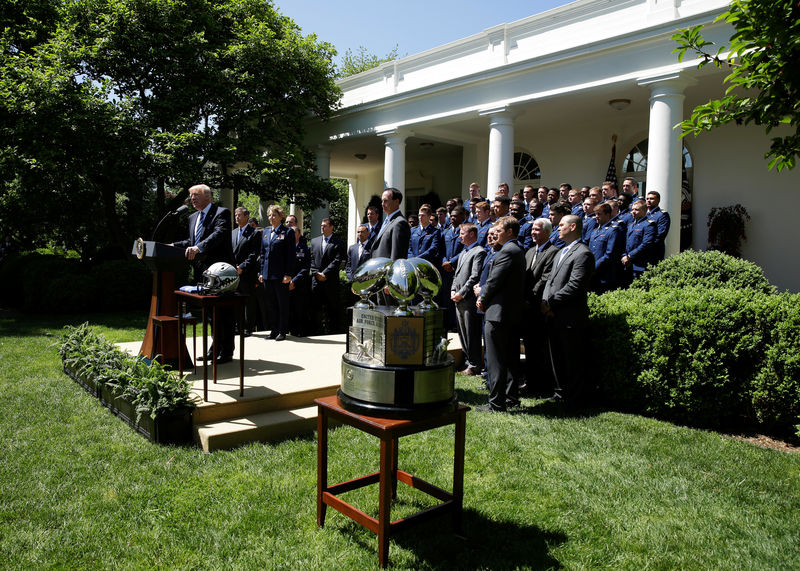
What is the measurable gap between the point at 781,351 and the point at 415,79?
41.4 feet

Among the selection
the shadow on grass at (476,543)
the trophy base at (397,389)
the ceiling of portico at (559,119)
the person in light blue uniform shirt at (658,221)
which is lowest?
the shadow on grass at (476,543)

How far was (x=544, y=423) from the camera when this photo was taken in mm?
5391

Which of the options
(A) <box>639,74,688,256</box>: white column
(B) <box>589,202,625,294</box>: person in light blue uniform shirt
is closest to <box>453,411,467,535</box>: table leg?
(B) <box>589,202,625,294</box>: person in light blue uniform shirt

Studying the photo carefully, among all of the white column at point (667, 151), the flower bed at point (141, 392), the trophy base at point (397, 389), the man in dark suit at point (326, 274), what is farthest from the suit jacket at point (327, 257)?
the trophy base at point (397, 389)

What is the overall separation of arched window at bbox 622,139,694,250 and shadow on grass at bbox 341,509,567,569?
444 inches

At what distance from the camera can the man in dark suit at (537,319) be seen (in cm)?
648

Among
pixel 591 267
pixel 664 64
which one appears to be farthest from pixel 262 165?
pixel 591 267

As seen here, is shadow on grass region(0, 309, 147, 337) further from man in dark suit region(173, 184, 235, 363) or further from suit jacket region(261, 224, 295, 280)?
man in dark suit region(173, 184, 235, 363)

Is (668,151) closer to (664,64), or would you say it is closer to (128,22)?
(664,64)

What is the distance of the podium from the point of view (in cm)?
578

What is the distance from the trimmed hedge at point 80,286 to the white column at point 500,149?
9123 mm

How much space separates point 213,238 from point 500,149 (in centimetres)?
874

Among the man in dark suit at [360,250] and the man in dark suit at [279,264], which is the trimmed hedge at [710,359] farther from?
the man in dark suit at [279,264]

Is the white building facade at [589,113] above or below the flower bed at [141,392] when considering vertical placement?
above
